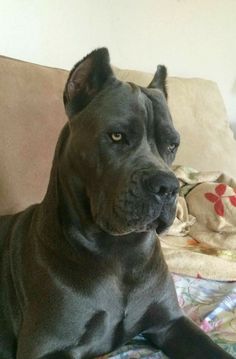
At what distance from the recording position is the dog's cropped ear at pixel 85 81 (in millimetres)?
1138

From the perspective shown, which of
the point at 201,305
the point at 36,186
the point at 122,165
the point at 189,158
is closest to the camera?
the point at 122,165

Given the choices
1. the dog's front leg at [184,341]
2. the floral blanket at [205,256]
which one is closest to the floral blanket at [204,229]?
the floral blanket at [205,256]

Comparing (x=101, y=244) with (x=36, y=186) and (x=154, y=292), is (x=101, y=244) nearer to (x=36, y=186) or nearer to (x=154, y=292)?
(x=154, y=292)

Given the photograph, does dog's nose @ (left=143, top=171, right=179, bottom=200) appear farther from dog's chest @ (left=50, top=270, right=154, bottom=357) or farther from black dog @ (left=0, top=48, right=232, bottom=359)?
dog's chest @ (left=50, top=270, right=154, bottom=357)

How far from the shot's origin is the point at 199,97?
2.42 m

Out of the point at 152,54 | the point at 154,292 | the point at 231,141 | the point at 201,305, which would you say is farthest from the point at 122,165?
the point at 152,54

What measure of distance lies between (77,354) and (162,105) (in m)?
0.62

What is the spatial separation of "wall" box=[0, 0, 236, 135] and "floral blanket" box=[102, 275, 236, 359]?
1277mm

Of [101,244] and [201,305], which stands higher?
[101,244]

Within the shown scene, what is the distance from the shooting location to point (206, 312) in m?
1.35

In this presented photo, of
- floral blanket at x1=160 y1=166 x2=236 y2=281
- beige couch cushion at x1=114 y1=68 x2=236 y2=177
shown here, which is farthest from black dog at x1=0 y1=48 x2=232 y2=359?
beige couch cushion at x1=114 y1=68 x2=236 y2=177

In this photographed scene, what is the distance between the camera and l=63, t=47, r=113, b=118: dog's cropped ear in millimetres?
1138

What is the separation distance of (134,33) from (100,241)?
1.78 meters

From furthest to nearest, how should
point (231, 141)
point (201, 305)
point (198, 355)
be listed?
point (231, 141) → point (201, 305) → point (198, 355)
